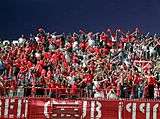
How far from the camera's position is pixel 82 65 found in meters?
26.5

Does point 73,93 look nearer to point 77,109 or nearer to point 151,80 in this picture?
point 77,109

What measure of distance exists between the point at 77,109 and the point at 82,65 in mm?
5645

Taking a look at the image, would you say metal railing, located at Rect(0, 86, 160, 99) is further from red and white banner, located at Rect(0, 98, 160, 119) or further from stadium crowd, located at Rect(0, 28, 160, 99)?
red and white banner, located at Rect(0, 98, 160, 119)

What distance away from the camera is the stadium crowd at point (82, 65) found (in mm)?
22641

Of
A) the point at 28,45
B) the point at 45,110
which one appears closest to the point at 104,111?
the point at 45,110

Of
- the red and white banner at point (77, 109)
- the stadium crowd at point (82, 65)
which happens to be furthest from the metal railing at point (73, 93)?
the red and white banner at point (77, 109)

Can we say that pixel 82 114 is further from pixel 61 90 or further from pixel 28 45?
pixel 28 45

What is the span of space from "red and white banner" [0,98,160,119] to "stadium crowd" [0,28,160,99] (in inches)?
45.0

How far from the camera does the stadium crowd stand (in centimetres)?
2264

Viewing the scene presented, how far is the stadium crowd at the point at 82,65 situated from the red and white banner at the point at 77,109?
1.14 m

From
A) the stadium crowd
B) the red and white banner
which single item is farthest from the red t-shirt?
the red and white banner

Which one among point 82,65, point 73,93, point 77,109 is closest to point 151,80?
point 73,93

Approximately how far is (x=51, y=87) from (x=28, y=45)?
598 centimetres

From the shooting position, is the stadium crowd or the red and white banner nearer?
the red and white banner
